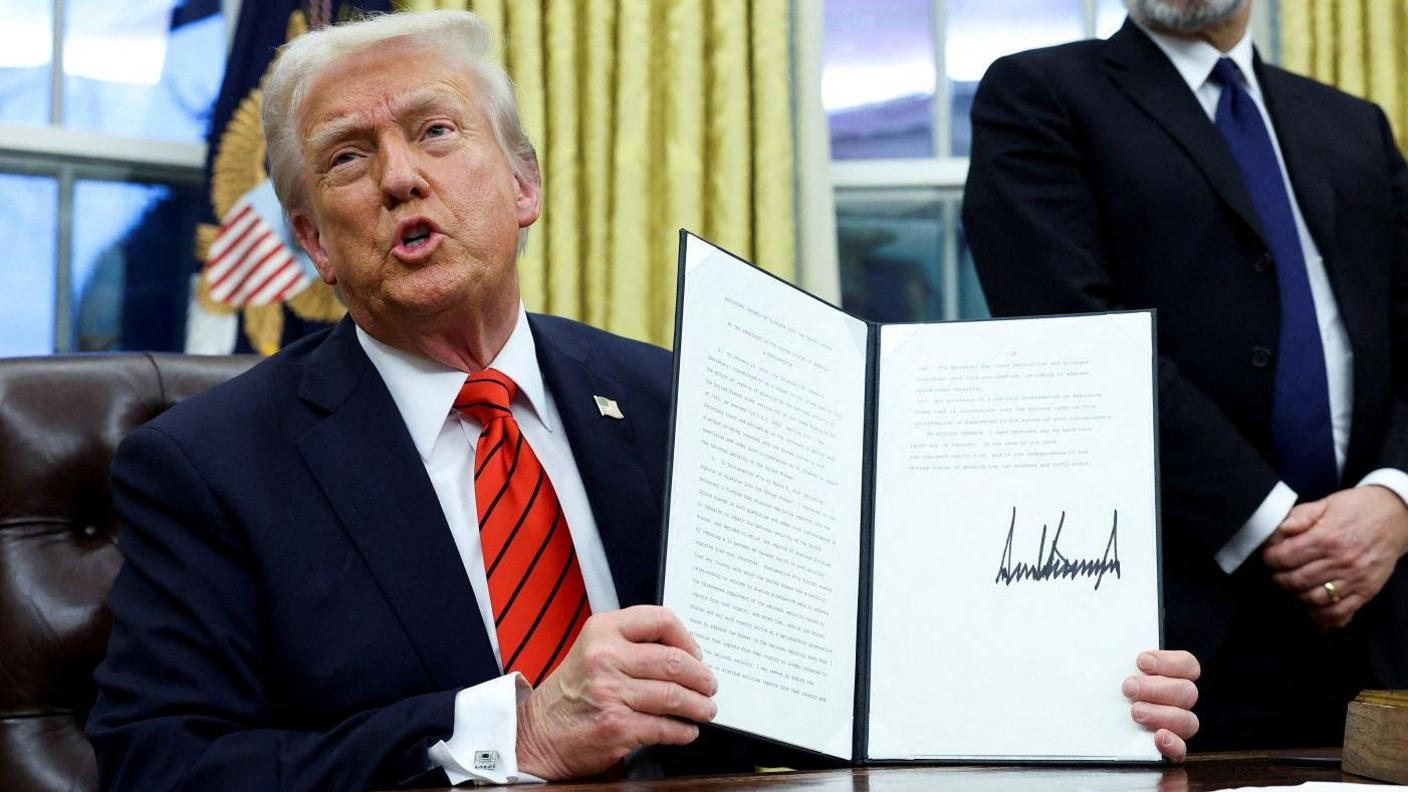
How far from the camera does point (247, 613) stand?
1.68 m

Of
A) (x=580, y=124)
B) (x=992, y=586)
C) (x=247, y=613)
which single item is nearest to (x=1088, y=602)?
(x=992, y=586)

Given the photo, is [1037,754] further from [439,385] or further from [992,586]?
[439,385]

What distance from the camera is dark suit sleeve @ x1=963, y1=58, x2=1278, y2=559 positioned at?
2.24 metres

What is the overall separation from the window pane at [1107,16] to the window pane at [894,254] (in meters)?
0.61

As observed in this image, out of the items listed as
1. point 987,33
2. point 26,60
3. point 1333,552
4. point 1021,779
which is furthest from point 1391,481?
point 26,60

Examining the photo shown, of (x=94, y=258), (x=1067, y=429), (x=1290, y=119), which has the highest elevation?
(x=1290, y=119)

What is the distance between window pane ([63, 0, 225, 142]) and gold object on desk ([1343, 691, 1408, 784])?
2.84 meters

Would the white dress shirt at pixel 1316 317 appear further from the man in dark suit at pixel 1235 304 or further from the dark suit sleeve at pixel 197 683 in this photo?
the dark suit sleeve at pixel 197 683

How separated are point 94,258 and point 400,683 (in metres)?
2.10

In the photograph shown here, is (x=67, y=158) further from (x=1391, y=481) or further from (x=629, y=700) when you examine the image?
(x=1391, y=481)

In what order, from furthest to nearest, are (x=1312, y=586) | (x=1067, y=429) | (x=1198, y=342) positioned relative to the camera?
(x=1198, y=342), (x=1312, y=586), (x=1067, y=429)

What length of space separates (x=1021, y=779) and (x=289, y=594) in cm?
80

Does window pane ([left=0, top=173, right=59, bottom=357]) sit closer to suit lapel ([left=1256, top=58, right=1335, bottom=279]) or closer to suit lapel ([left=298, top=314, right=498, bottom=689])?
suit lapel ([left=298, top=314, right=498, bottom=689])

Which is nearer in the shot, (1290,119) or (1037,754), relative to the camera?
(1037,754)
